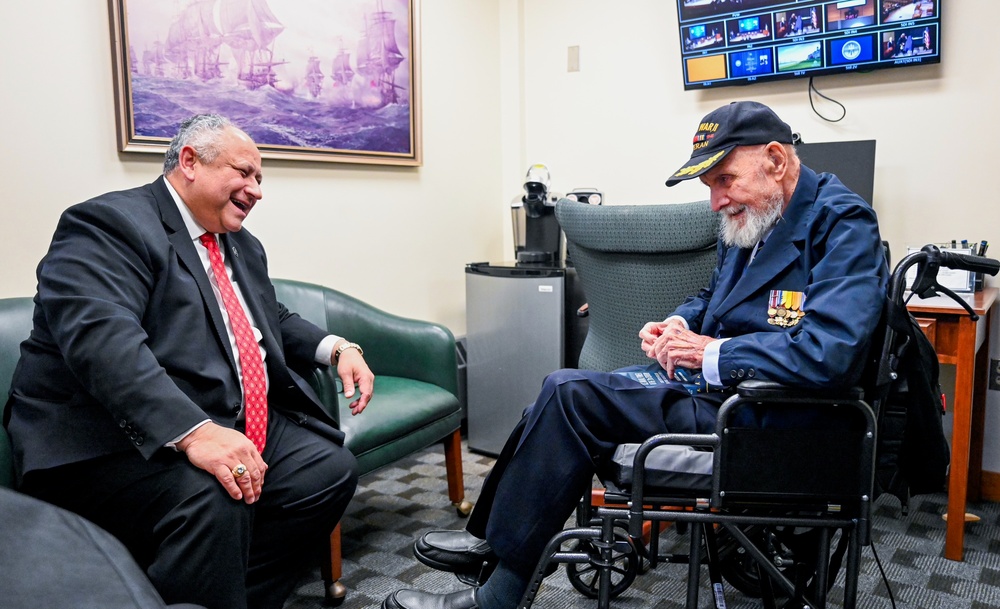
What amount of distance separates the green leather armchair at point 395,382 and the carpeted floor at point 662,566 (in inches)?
8.9

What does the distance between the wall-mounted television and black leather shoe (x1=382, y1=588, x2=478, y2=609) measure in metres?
2.37

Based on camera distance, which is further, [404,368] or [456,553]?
[404,368]

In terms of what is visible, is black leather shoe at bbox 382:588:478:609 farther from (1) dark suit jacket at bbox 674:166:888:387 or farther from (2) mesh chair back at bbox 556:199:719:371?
(2) mesh chair back at bbox 556:199:719:371

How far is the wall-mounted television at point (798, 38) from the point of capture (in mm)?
2625

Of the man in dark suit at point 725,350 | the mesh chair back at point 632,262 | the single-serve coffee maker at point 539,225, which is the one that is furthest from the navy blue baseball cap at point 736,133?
the single-serve coffee maker at point 539,225

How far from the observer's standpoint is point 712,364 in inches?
58.6

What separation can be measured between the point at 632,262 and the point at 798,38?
1.34m

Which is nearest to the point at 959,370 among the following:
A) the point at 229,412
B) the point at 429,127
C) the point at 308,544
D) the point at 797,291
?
the point at 797,291

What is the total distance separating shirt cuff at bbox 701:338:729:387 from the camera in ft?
4.85

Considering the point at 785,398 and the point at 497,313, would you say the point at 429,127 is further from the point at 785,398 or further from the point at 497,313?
the point at 785,398

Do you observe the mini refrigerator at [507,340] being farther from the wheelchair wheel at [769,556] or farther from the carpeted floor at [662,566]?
the wheelchair wheel at [769,556]

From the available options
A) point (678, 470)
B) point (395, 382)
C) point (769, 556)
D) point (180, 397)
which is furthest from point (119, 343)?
point (769, 556)

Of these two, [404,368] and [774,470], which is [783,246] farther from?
[404,368]

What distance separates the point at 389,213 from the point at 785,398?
2175 mm
